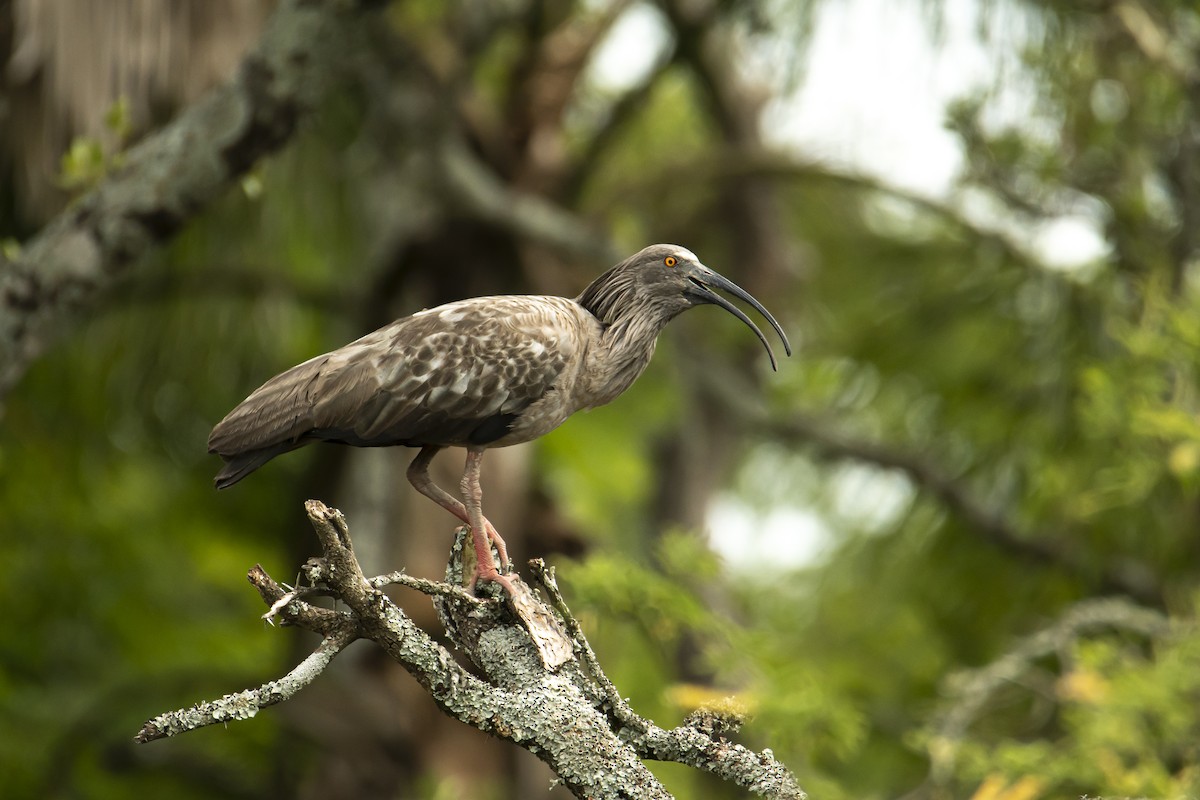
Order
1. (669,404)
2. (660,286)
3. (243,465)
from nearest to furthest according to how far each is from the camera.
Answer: (243,465) → (660,286) → (669,404)

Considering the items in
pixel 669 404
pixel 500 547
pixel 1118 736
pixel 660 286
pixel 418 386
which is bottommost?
pixel 500 547

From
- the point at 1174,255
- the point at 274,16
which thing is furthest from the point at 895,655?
the point at 274,16

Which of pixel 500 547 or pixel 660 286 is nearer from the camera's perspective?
pixel 500 547

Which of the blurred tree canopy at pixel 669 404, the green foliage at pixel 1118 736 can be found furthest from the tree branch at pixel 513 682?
the green foliage at pixel 1118 736

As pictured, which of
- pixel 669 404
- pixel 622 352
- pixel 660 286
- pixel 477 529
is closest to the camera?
pixel 477 529

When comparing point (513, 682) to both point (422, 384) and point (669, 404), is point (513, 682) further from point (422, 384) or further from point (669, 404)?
point (669, 404)

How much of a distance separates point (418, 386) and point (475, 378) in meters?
0.17

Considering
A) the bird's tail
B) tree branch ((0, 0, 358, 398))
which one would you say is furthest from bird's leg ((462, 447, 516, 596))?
tree branch ((0, 0, 358, 398))

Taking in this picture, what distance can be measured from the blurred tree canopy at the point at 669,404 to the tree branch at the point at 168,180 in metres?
2.19

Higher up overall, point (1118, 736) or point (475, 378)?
point (1118, 736)

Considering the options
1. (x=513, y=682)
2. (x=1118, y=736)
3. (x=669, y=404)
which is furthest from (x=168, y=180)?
(x=669, y=404)

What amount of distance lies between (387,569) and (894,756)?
5275 mm

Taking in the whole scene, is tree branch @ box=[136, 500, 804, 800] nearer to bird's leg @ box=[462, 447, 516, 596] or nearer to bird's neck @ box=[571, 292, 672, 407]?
bird's leg @ box=[462, 447, 516, 596]

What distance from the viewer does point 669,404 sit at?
14.4 metres
